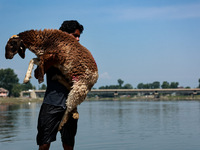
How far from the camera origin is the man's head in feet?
12.7

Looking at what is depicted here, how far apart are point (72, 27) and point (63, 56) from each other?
1.55ft

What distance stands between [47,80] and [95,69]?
1.69ft

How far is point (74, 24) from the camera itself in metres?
3.88

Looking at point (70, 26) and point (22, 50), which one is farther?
point (70, 26)

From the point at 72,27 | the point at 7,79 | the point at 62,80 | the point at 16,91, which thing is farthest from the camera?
the point at 7,79

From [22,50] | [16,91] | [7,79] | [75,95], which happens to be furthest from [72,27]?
[7,79]

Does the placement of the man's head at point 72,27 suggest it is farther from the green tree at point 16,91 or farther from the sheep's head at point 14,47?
the green tree at point 16,91

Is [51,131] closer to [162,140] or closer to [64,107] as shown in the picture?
[64,107]

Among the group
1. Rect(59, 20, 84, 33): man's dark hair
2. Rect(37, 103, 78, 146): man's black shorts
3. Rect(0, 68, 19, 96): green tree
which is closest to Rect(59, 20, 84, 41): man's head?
Rect(59, 20, 84, 33): man's dark hair

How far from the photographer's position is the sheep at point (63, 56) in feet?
11.7

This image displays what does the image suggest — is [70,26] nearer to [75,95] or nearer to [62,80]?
[62,80]

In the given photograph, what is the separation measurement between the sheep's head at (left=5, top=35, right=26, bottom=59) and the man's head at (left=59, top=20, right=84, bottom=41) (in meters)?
0.52

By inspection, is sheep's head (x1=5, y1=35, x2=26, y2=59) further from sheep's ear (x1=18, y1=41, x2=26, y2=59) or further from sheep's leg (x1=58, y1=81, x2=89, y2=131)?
sheep's leg (x1=58, y1=81, x2=89, y2=131)

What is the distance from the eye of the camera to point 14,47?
11.9 feet
